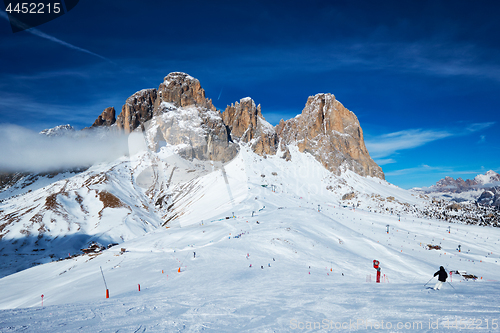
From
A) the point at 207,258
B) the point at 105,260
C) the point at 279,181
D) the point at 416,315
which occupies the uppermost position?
the point at 279,181

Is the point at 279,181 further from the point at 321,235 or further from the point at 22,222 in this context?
the point at 22,222

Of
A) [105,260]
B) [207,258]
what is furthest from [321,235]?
[105,260]

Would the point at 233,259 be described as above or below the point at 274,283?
below

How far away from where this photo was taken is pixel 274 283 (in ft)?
54.2

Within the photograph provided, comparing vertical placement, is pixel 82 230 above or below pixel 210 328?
below

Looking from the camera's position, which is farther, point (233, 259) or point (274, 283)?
point (233, 259)

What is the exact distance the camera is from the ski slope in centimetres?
847

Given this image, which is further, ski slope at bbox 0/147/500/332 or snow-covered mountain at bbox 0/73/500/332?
Answer: snow-covered mountain at bbox 0/73/500/332

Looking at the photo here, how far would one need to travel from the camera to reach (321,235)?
39.7 meters

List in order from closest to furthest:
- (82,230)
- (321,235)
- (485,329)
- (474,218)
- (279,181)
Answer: (485,329)
(321,235)
(474,218)
(82,230)
(279,181)

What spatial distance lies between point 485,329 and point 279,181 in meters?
144

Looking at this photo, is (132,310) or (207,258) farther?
(207,258)

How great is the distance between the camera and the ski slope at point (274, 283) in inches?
333

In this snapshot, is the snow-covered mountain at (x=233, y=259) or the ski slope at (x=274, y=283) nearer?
the ski slope at (x=274, y=283)
